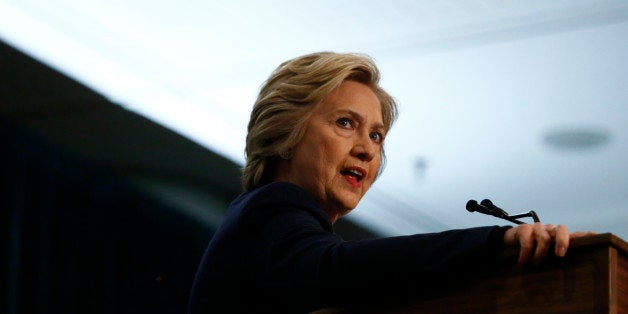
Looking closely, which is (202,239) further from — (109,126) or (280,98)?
(280,98)

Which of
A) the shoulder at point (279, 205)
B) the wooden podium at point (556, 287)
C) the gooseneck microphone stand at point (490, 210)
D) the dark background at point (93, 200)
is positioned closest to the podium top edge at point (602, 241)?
the wooden podium at point (556, 287)

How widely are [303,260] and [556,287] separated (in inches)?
10.9

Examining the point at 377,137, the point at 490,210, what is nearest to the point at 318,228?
the point at 490,210

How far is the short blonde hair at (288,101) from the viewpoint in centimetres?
151

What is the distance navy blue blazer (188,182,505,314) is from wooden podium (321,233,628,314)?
2 cm

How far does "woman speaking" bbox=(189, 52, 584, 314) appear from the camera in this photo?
41.8 inches

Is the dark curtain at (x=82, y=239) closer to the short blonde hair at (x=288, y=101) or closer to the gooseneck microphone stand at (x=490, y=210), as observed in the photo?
the short blonde hair at (x=288, y=101)

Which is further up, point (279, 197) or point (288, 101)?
point (288, 101)

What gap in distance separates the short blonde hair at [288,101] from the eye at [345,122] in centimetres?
4

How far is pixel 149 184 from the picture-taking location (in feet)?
15.0

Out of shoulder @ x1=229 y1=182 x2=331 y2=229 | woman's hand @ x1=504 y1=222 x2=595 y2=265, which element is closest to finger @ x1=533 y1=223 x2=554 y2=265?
woman's hand @ x1=504 y1=222 x2=595 y2=265

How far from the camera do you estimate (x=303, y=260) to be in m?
1.14

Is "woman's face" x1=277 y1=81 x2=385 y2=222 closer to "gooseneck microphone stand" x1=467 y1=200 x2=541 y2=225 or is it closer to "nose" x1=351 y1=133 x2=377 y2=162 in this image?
"nose" x1=351 y1=133 x2=377 y2=162

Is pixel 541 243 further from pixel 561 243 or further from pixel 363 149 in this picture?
pixel 363 149
